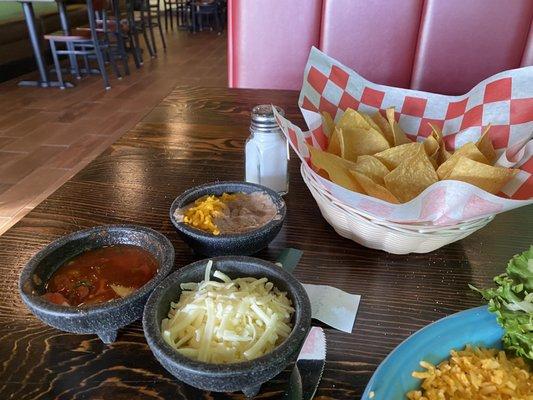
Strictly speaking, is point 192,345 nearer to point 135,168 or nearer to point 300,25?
point 135,168

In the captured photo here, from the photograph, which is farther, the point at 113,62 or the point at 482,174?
the point at 113,62

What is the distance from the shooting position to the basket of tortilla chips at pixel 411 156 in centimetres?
68

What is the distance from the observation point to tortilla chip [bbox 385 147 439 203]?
0.79 meters

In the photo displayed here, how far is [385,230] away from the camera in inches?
29.0

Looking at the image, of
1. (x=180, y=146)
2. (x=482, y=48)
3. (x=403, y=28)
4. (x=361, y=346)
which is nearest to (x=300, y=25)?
(x=403, y=28)

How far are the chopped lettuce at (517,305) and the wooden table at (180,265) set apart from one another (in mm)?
Answer: 105

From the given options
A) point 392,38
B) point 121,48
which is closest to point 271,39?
point 392,38

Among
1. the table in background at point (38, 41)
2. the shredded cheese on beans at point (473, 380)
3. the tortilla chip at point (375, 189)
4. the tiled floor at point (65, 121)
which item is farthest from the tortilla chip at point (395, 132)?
the table in background at point (38, 41)

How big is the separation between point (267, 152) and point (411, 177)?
0.30 meters

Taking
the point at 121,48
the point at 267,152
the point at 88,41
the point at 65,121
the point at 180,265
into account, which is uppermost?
the point at 267,152

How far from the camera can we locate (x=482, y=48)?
179cm

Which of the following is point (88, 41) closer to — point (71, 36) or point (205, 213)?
point (71, 36)

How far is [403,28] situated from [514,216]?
3.64ft

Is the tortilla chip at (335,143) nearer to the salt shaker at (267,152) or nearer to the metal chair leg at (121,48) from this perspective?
the salt shaker at (267,152)
